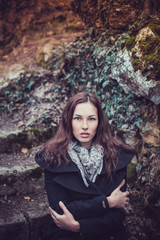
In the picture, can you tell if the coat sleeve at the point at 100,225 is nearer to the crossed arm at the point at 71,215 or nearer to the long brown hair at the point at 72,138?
the crossed arm at the point at 71,215

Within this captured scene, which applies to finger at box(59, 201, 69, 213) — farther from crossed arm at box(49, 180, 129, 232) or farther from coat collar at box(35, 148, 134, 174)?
coat collar at box(35, 148, 134, 174)

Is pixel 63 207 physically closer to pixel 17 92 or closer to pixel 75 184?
pixel 75 184

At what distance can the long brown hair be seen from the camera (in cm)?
223

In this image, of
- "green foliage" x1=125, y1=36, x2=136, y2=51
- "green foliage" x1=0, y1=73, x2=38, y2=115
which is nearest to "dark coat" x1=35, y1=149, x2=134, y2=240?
"green foliage" x1=125, y1=36, x2=136, y2=51

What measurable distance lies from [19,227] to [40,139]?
1468 mm

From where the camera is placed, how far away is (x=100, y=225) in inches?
80.7

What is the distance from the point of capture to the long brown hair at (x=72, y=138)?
2230 millimetres

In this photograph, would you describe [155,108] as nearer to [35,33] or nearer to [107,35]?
[107,35]

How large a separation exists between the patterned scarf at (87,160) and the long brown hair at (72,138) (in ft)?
0.21

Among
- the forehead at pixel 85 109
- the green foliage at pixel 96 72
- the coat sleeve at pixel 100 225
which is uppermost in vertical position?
the green foliage at pixel 96 72

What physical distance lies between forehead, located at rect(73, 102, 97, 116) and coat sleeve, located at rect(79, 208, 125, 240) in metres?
0.98

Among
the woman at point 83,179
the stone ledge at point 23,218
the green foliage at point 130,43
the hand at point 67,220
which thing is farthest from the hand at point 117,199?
the green foliage at point 130,43

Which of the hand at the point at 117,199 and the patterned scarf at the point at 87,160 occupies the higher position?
the patterned scarf at the point at 87,160

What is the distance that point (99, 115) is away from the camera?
94.6 inches
